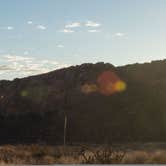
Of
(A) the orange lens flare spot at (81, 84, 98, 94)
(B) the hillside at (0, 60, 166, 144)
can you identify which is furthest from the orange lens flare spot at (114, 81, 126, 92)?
(A) the orange lens flare spot at (81, 84, 98, 94)

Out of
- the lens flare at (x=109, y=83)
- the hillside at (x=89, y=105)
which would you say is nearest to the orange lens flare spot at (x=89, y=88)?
the hillside at (x=89, y=105)

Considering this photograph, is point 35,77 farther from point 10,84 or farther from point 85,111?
point 85,111

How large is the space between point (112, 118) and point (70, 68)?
20269 millimetres

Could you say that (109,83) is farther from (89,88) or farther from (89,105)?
(89,105)

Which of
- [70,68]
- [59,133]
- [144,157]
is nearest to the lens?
[144,157]

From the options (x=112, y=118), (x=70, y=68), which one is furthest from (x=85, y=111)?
(x=70, y=68)

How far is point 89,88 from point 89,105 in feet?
17.4

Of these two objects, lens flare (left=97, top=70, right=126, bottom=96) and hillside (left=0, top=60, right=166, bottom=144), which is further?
lens flare (left=97, top=70, right=126, bottom=96)

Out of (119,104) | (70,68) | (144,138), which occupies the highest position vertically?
(70,68)

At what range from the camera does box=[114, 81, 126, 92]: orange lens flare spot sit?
74544 mm

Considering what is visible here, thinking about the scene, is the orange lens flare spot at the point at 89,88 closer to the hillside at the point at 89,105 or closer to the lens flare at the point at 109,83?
the hillside at the point at 89,105

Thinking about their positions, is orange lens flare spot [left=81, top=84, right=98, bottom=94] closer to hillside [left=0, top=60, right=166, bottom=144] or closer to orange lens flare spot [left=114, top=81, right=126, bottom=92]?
hillside [left=0, top=60, right=166, bottom=144]

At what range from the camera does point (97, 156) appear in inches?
864

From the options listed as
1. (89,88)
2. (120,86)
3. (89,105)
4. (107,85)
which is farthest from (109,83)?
(89,105)
